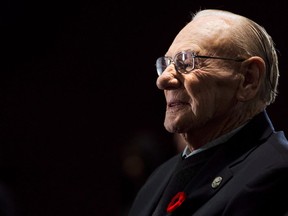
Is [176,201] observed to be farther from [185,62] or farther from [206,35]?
[206,35]

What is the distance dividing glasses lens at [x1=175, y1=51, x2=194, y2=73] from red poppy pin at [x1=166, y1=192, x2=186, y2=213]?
18.1 inches

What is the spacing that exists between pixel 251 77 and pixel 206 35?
229 millimetres

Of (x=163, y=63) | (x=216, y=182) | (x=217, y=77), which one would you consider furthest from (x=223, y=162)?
(x=163, y=63)

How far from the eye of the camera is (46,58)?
249 inches

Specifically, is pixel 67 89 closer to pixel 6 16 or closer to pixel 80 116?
pixel 80 116

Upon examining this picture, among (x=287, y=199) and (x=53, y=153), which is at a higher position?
(x=287, y=199)

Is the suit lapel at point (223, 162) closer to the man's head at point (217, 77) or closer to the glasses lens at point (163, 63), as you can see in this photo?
the man's head at point (217, 77)

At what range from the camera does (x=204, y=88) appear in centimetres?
245

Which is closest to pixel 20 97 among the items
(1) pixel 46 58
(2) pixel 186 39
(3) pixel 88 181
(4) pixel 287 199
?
(1) pixel 46 58

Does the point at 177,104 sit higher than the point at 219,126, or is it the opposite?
the point at 177,104

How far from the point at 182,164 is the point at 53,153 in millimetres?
3835

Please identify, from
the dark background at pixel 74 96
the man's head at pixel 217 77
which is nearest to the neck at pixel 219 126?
the man's head at pixel 217 77

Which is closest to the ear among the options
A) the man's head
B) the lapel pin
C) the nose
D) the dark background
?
the man's head

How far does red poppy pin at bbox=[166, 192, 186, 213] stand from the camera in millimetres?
2326
